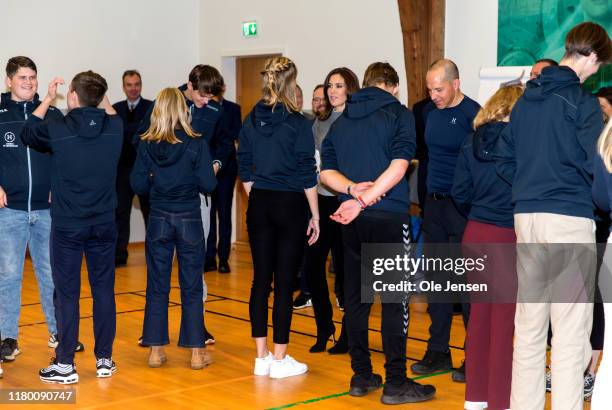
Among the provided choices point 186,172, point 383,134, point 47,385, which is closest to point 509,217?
point 383,134

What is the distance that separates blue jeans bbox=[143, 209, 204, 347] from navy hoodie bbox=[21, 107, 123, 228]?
368mm

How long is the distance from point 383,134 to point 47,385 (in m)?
2.20

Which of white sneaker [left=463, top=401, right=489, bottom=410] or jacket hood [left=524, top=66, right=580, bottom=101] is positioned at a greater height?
jacket hood [left=524, top=66, right=580, bottom=101]

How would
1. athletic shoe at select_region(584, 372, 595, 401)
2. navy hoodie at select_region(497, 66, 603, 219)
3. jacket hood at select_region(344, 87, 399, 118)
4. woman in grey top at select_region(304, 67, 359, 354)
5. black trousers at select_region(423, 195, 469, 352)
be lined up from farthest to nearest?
woman in grey top at select_region(304, 67, 359, 354) < black trousers at select_region(423, 195, 469, 352) < athletic shoe at select_region(584, 372, 595, 401) < jacket hood at select_region(344, 87, 399, 118) < navy hoodie at select_region(497, 66, 603, 219)

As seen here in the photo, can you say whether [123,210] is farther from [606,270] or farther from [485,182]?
[606,270]

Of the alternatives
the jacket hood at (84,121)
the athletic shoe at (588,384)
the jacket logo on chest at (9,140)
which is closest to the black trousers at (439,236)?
the athletic shoe at (588,384)

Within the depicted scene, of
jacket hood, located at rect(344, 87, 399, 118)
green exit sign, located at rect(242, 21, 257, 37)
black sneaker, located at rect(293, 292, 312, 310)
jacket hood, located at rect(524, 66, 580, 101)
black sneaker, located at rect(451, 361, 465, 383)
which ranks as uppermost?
green exit sign, located at rect(242, 21, 257, 37)

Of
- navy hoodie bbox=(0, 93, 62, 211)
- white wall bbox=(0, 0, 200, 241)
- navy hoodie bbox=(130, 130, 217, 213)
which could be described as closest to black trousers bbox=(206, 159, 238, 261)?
white wall bbox=(0, 0, 200, 241)

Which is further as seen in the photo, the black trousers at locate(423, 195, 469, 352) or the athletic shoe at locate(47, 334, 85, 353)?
the athletic shoe at locate(47, 334, 85, 353)

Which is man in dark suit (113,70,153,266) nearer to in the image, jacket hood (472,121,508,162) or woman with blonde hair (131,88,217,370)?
woman with blonde hair (131,88,217,370)

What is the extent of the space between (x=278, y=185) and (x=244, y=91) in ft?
19.7

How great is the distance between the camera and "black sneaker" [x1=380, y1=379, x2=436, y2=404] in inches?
165

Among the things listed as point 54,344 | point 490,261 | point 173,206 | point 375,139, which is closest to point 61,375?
point 54,344

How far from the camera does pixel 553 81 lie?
3.41m
